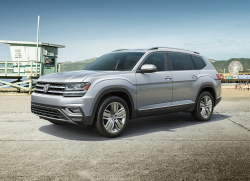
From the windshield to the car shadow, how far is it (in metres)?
1.51

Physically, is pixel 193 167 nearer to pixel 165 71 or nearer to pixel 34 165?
pixel 34 165

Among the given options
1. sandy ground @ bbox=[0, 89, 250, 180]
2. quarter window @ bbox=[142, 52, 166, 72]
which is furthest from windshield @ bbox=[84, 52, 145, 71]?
sandy ground @ bbox=[0, 89, 250, 180]

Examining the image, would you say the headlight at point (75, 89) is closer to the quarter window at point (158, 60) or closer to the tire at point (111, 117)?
the tire at point (111, 117)

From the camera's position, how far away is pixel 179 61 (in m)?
7.41

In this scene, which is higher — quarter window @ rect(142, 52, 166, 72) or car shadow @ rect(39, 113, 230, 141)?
quarter window @ rect(142, 52, 166, 72)

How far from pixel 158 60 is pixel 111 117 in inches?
78.5

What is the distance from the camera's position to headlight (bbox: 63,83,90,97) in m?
5.40

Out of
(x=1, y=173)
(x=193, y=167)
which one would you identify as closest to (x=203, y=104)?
(x=193, y=167)

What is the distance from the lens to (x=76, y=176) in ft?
12.0

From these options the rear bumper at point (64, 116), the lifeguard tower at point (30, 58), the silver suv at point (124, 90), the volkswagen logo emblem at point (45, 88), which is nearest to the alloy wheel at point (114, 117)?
the silver suv at point (124, 90)

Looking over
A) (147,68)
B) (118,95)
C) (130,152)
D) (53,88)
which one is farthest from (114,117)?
(53,88)

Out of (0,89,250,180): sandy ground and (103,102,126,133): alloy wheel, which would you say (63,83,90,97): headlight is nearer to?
(103,102,126,133): alloy wheel

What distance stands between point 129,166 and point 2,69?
2292cm

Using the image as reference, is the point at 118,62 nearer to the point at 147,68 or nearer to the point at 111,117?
the point at 147,68
